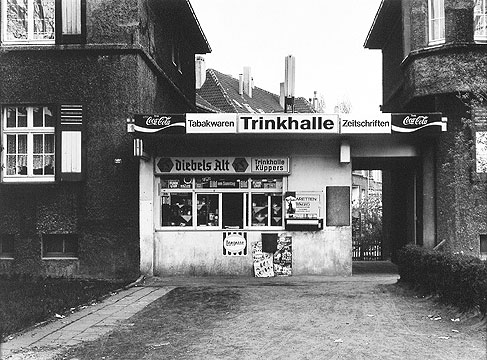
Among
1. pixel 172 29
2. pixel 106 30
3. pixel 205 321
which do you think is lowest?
pixel 205 321

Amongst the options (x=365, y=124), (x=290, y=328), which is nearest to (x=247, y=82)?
(x=365, y=124)

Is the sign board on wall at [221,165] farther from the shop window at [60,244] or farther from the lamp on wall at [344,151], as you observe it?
the shop window at [60,244]

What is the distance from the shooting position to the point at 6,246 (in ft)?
58.1

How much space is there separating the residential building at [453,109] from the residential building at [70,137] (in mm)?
7339

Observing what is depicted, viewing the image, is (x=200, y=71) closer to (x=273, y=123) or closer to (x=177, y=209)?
(x=177, y=209)

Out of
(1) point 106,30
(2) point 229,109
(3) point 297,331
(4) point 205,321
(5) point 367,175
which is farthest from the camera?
(5) point 367,175

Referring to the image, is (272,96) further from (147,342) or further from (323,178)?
(147,342)

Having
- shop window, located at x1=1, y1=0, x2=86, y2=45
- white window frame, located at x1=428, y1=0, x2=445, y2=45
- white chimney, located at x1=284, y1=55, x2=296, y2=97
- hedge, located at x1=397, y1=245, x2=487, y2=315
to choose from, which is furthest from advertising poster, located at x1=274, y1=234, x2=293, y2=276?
shop window, located at x1=1, y1=0, x2=86, y2=45

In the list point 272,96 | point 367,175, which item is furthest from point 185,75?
point 272,96

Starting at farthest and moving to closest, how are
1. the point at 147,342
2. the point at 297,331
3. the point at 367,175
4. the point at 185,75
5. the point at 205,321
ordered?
1. the point at 367,175
2. the point at 185,75
3. the point at 205,321
4. the point at 297,331
5. the point at 147,342

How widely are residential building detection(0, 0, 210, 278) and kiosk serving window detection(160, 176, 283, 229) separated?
1.24 m

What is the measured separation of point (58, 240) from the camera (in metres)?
17.5

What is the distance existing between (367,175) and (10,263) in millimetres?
48130

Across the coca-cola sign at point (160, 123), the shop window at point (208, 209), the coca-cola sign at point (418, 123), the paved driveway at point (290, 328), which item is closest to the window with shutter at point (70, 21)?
the coca-cola sign at point (160, 123)
